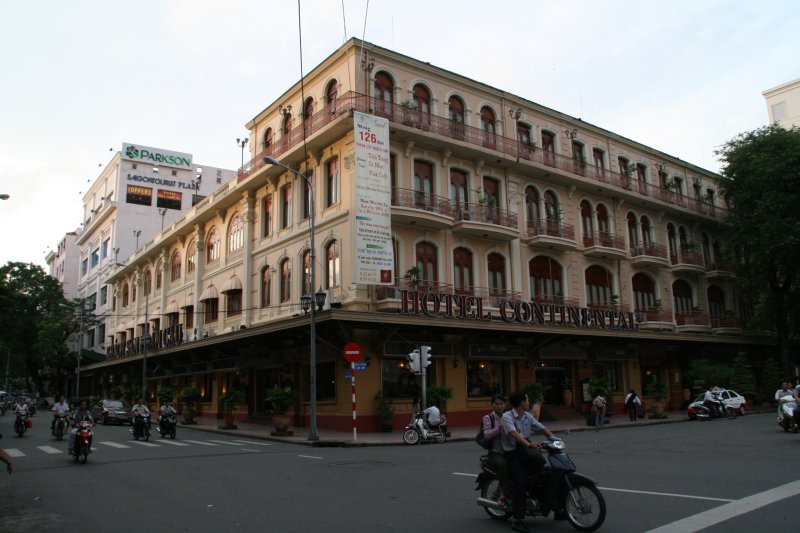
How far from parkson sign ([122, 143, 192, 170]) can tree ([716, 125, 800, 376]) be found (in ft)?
159

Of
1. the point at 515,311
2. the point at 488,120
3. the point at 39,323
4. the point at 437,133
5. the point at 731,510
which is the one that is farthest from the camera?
the point at 39,323

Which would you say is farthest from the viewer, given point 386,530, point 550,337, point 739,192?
point 739,192

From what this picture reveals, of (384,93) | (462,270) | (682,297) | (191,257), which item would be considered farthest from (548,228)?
(191,257)

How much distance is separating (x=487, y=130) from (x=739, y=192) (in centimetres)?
1739

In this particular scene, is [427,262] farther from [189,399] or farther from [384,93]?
[189,399]

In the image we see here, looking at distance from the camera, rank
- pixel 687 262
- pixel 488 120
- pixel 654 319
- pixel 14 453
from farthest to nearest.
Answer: pixel 687 262 → pixel 654 319 → pixel 488 120 → pixel 14 453

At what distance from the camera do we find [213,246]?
1526 inches

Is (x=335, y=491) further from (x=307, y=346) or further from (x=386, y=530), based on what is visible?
(x=307, y=346)

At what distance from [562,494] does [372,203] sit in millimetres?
18062

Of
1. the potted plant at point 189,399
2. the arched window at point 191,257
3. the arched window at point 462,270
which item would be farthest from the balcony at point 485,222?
the arched window at point 191,257

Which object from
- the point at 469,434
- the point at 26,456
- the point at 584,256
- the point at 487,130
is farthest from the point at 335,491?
the point at 584,256

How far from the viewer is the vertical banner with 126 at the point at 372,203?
23656 millimetres

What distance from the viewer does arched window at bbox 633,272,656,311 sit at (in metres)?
36.2

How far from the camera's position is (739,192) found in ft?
124
